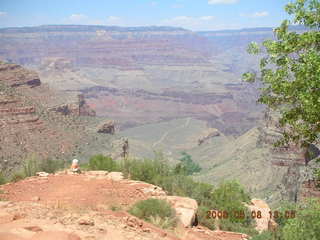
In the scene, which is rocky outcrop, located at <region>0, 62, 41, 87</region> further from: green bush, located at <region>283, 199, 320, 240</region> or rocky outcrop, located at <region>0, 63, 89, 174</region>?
green bush, located at <region>283, 199, 320, 240</region>

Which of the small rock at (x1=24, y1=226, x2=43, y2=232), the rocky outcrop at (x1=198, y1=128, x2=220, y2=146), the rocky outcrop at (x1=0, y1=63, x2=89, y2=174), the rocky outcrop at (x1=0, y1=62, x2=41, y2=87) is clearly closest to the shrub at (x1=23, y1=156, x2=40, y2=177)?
the small rock at (x1=24, y1=226, x2=43, y2=232)

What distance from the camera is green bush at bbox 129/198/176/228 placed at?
521 inches

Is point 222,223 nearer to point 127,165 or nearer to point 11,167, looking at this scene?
point 127,165

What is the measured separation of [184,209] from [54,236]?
5.52 meters

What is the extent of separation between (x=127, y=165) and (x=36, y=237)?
11382 millimetres

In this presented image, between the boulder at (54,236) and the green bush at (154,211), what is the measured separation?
3.64 metres

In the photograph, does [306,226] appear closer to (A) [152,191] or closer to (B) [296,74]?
(B) [296,74]

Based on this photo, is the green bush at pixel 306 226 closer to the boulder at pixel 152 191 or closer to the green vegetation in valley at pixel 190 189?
the green vegetation in valley at pixel 190 189

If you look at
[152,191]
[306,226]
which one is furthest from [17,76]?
[306,226]

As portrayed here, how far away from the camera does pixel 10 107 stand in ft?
188

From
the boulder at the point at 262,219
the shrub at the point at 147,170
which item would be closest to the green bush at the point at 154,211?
the shrub at the point at 147,170

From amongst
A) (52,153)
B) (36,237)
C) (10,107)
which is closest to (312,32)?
(36,237)

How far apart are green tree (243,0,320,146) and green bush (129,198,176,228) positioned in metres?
4.18

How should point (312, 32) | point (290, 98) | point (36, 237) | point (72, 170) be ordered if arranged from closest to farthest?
point (36, 237), point (312, 32), point (290, 98), point (72, 170)
